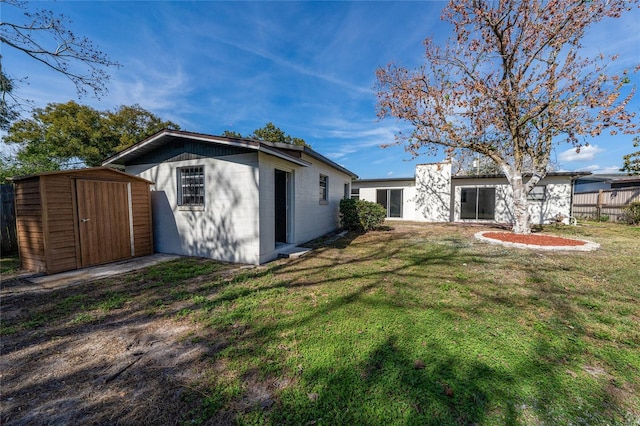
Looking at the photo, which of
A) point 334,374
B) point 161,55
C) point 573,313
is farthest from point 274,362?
point 161,55

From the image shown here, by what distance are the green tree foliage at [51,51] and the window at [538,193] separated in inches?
745

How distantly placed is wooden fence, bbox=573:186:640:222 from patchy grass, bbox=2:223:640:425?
12.4 meters

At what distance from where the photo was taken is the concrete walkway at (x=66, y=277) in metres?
4.20

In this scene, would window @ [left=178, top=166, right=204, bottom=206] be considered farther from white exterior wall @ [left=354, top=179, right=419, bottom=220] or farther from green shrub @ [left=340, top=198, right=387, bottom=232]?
white exterior wall @ [left=354, top=179, right=419, bottom=220]

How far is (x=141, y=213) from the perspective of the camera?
254 inches

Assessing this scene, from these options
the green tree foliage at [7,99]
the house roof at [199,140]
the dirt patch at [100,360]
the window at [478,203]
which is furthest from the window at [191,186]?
the window at [478,203]

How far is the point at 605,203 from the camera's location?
1362cm

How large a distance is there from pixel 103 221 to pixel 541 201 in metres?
18.7

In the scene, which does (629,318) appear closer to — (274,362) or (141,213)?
(274,362)

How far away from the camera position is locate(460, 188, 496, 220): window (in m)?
14.0

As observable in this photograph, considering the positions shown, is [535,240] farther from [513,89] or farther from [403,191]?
[403,191]

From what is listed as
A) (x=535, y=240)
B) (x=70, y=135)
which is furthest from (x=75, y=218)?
(x=70, y=135)

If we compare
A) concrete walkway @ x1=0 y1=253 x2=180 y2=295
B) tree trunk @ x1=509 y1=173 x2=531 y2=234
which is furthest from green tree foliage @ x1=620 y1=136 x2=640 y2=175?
concrete walkway @ x1=0 y1=253 x2=180 y2=295

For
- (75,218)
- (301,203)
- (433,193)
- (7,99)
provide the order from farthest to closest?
(433,193) < (301,203) < (7,99) < (75,218)
